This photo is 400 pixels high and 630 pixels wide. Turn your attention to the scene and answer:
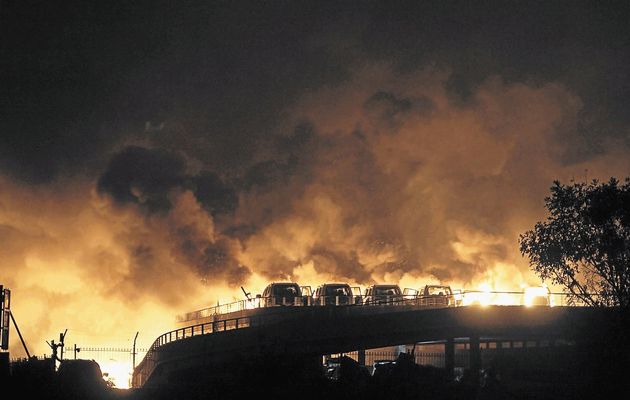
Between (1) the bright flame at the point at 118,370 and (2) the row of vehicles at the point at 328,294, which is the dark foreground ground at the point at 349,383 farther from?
(1) the bright flame at the point at 118,370

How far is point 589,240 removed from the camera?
6116cm

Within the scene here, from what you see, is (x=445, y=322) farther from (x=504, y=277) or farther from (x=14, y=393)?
(x=504, y=277)

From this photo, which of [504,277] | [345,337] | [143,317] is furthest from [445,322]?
[143,317]

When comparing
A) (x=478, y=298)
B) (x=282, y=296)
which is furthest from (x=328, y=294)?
(x=478, y=298)

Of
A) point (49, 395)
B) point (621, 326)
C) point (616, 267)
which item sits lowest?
point (49, 395)

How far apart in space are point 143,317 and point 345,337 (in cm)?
5592

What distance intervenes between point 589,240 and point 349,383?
2534 cm

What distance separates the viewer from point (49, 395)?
40.8 m

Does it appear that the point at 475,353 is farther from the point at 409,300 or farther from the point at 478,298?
the point at 409,300

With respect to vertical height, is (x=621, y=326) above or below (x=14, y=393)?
above

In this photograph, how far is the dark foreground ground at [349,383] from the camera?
4075cm

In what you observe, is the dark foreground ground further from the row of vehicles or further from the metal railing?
the row of vehicles

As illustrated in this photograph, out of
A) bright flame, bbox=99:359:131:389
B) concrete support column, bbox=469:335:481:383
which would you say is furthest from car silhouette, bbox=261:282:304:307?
concrete support column, bbox=469:335:481:383

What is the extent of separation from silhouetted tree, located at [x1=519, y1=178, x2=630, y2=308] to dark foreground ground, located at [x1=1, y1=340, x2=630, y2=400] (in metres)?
12.3
